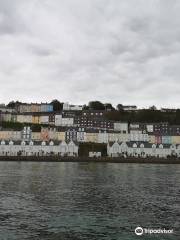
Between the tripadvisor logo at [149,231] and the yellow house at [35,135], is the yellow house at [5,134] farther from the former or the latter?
the tripadvisor logo at [149,231]

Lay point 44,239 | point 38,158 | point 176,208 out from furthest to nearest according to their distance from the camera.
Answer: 1. point 38,158
2. point 176,208
3. point 44,239

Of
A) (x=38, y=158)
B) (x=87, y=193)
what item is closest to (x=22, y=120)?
(x=38, y=158)

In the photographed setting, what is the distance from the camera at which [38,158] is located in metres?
99.4

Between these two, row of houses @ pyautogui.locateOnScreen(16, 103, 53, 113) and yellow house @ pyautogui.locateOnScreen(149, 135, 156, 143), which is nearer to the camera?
yellow house @ pyautogui.locateOnScreen(149, 135, 156, 143)

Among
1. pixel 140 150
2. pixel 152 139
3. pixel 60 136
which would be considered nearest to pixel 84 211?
pixel 140 150

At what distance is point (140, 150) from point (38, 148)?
2875cm

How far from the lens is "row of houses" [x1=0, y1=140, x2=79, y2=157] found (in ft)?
358

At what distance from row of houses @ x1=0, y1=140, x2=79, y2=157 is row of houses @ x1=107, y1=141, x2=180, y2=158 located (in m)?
10.8

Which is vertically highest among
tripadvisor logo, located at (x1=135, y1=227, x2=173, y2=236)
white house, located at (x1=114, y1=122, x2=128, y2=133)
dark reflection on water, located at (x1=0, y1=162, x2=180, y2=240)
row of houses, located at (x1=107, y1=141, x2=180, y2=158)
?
white house, located at (x1=114, y1=122, x2=128, y2=133)

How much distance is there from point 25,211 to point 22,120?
5149 inches

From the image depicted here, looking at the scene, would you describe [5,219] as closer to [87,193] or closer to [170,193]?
[87,193]

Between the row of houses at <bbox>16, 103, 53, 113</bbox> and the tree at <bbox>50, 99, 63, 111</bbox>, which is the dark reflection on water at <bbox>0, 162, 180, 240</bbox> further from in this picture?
the tree at <bbox>50, 99, 63, 111</bbox>

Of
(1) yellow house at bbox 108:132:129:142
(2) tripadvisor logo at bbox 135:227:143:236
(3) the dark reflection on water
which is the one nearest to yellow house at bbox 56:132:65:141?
(1) yellow house at bbox 108:132:129:142

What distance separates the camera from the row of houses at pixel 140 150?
111 metres
